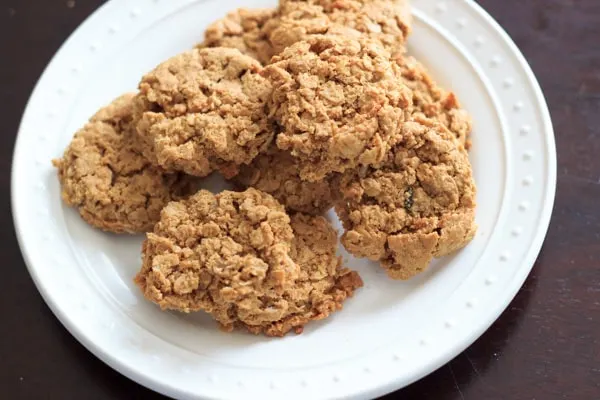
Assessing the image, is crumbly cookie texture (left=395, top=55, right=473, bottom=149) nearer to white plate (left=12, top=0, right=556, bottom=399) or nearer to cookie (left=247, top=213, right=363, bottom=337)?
white plate (left=12, top=0, right=556, bottom=399)

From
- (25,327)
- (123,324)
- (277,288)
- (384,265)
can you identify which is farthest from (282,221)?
(25,327)

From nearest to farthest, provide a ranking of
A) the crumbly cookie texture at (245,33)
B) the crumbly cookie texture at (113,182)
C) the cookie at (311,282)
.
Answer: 1. the cookie at (311,282)
2. the crumbly cookie texture at (113,182)
3. the crumbly cookie texture at (245,33)

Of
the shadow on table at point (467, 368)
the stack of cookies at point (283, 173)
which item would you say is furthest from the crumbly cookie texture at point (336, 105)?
the shadow on table at point (467, 368)

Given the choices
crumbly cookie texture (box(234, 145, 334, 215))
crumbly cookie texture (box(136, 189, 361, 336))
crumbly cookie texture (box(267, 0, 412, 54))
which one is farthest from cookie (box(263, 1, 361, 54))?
crumbly cookie texture (box(136, 189, 361, 336))

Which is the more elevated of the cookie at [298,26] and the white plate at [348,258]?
the cookie at [298,26]

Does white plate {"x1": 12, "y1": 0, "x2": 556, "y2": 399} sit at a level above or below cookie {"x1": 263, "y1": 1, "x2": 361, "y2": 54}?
below

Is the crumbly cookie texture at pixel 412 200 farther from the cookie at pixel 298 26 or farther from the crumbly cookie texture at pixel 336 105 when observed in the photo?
the cookie at pixel 298 26
